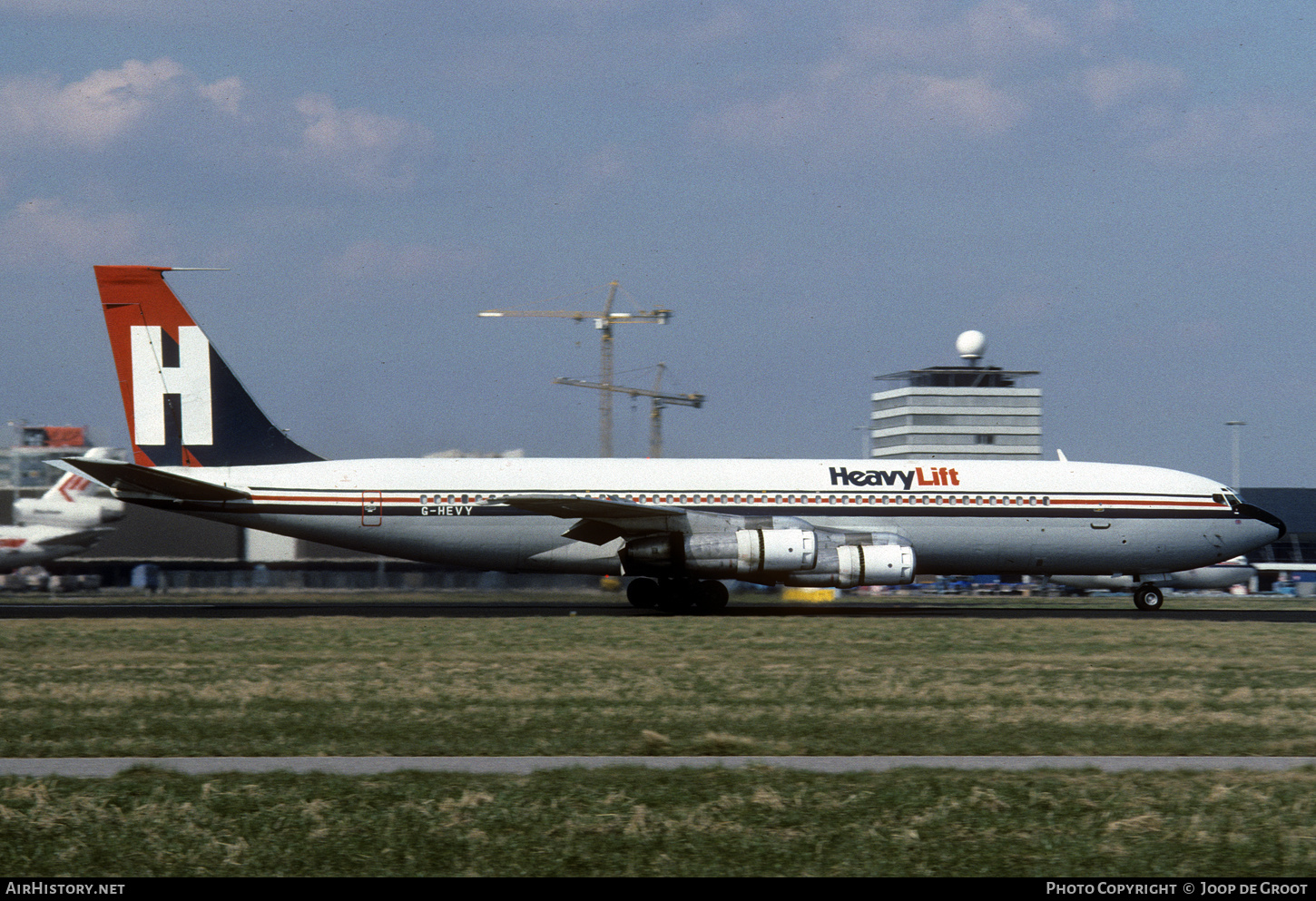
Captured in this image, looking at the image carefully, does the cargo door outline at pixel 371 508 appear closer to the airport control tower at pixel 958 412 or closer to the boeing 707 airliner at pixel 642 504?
the boeing 707 airliner at pixel 642 504

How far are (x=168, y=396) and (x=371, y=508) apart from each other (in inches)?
243

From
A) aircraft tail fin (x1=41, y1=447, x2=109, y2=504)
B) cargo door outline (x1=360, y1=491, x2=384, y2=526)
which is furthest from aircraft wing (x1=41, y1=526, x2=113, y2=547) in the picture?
cargo door outline (x1=360, y1=491, x2=384, y2=526)

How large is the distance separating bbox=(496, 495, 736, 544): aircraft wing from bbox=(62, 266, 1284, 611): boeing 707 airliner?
0.05 m

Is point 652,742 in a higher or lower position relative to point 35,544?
lower

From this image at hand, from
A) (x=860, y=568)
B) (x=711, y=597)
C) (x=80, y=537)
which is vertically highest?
(x=80, y=537)

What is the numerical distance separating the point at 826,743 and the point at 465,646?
392 inches

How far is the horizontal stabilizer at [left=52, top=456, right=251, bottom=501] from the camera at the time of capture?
28453mm

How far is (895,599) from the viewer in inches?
1708

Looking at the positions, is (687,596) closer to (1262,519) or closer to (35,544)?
(1262,519)

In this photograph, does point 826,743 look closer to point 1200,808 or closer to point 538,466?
point 1200,808

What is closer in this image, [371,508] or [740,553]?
[740,553]

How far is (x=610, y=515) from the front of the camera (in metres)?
29.4

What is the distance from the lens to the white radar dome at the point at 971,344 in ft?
367

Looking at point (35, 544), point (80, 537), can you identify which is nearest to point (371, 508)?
point (80, 537)
